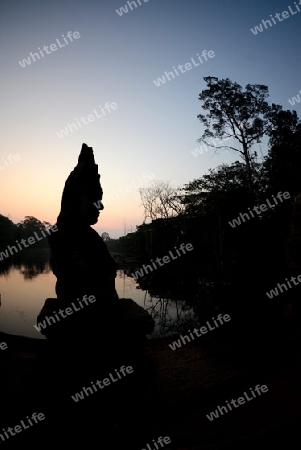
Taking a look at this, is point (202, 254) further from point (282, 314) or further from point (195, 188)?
point (282, 314)

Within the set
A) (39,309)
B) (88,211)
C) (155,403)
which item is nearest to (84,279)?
(88,211)

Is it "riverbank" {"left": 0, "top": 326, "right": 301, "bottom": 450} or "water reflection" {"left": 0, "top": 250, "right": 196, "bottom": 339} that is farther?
"water reflection" {"left": 0, "top": 250, "right": 196, "bottom": 339}

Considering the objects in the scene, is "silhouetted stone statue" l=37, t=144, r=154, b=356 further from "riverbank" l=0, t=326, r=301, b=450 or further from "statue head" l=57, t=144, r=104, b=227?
"riverbank" l=0, t=326, r=301, b=450

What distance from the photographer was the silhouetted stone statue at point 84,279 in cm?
674

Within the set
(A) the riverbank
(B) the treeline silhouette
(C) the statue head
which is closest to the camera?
(A) the riverbank

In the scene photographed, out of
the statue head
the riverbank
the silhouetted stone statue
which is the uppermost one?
the statue head

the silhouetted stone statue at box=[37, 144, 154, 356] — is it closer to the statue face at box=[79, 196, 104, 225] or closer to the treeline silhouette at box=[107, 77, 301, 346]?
the statue face at box=[79, 196, 104, 225]

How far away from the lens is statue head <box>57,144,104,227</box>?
7473mm

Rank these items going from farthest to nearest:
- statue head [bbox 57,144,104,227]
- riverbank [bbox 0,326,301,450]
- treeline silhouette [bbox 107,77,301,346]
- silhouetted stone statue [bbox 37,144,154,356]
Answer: treeline silhouette [bbox 107,77,301,346] < statue head [bbox 57,144,104,227] < silhouetted stone statue [bbox 37,144,154,356] < riverbank [bbox 0,326,301,450]

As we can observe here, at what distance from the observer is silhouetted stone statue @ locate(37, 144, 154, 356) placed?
22.1ft

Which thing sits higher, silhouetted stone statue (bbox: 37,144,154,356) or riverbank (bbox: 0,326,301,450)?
silhouetted stone statue (bbox: 37,144,154,356)

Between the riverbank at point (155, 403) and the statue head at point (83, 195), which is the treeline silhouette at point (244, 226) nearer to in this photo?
the riverbank at point (155, 403)

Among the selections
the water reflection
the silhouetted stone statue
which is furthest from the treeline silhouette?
the silhouetted stone statue

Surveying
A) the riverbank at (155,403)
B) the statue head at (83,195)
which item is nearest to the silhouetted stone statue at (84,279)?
the statue head at (83,195)
